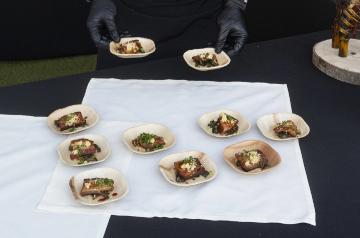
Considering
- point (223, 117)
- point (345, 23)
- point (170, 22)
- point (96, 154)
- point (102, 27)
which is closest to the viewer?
point (96, 154)

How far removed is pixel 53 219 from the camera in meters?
1.12

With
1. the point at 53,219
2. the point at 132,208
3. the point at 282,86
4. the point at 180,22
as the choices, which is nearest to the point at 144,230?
the point at 132,208

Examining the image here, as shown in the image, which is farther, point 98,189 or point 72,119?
point 72,119

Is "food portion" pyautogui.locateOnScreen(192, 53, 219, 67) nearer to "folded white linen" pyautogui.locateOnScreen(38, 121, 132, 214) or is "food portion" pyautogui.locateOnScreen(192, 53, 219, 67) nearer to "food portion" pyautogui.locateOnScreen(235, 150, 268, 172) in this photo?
"folded white linen" pyautogui.locateOnScreen(38, 121, 132, 214)

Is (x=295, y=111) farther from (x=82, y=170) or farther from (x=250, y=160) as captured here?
(x=82, y=170)

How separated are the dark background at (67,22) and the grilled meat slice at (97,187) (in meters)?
2.30

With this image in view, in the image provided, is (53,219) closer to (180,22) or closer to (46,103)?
(46,103)

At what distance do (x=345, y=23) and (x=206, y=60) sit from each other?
1.72 feet

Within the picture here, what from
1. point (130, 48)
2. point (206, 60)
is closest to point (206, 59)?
point (206, 60)

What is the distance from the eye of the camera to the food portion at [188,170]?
1.23m

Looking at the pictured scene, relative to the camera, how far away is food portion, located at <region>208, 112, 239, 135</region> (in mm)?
1413

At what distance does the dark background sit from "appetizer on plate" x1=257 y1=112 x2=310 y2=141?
6.19ft

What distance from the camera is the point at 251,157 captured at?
1.27m

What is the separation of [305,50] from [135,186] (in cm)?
107
